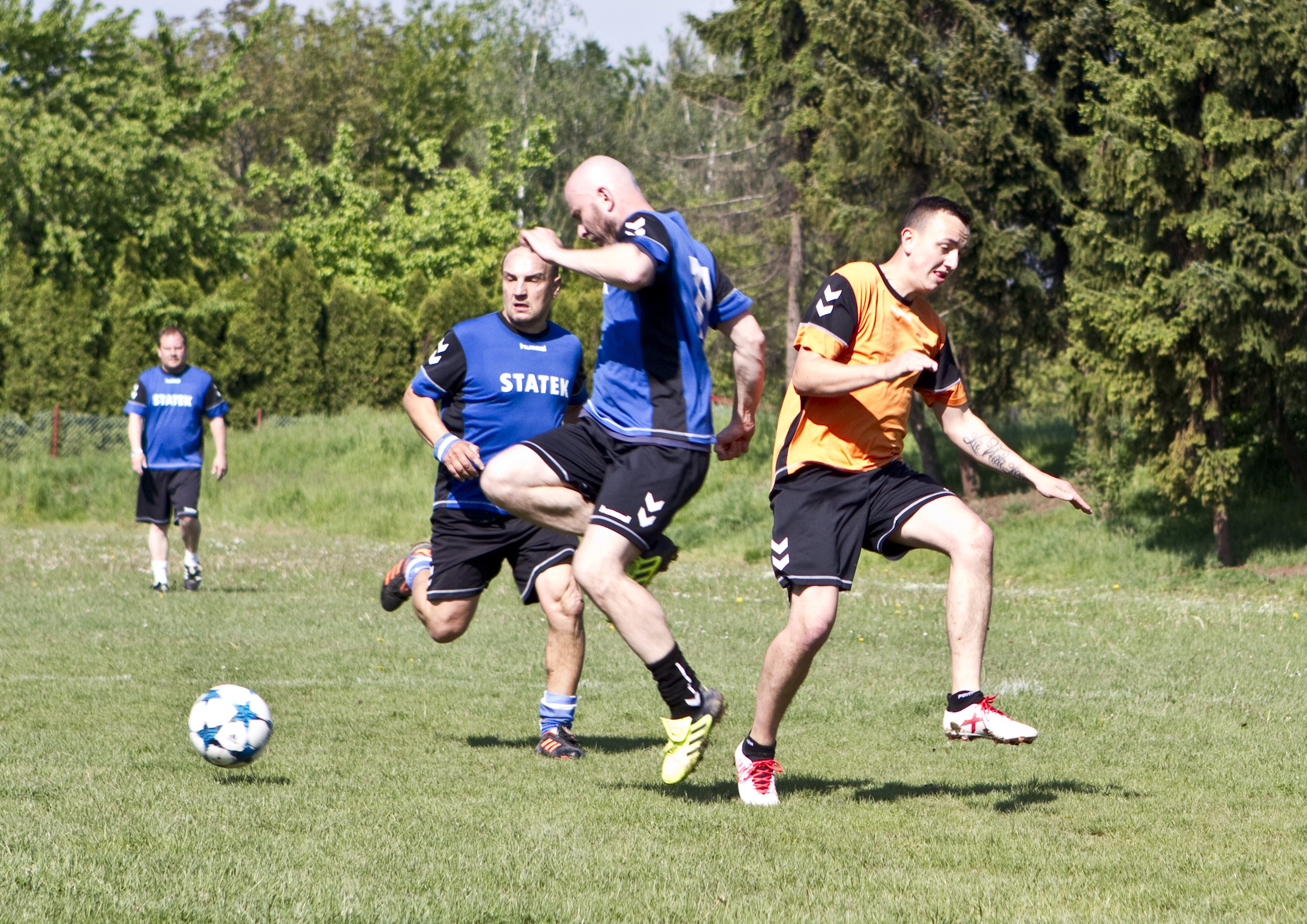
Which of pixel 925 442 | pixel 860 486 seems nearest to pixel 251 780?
pixel 860 486

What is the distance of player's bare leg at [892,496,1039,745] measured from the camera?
5.13 m

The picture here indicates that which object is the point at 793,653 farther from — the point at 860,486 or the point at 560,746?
the point at 560,746

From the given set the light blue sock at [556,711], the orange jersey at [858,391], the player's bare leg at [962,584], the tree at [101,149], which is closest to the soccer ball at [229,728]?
the light blue sock at [556,711]

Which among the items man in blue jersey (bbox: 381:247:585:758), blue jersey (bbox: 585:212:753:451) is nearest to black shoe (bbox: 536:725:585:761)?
man in blue jersey (bbox: 381:247:585:758)

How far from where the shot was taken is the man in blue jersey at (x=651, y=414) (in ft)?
17.6

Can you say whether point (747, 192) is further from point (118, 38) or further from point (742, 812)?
point (742, 812)

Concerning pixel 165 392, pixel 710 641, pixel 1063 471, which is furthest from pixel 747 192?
pixel 710 641

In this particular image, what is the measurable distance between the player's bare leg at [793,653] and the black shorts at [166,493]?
31.5 feet

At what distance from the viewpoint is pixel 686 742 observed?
211 inches

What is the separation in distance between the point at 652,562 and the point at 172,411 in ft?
31.3

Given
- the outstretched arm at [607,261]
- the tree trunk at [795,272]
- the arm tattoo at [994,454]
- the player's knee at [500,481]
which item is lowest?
the player's knee at [500,481]

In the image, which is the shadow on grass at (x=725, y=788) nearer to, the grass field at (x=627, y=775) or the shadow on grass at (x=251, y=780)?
the grass field at (x=627, y=775)

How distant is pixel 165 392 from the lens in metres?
13.8

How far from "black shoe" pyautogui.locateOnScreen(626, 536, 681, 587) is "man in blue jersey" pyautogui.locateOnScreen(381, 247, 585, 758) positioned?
3.97ft
